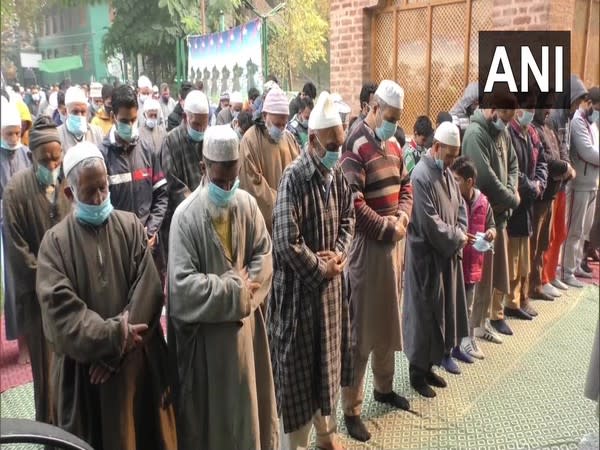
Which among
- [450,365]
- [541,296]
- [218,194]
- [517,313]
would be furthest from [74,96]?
[541,296]

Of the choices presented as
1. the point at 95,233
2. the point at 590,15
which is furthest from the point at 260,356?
the point at 590,15

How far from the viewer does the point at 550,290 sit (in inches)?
203

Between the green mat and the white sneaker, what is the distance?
2.79ft

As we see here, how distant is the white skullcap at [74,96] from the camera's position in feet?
9.88

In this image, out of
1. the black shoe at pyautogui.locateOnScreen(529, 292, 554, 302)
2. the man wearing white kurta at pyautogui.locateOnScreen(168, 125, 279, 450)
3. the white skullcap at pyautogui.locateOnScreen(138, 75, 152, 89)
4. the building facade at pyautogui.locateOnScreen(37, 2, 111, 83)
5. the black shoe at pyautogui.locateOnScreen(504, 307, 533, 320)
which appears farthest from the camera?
the black shoe at pyautogui.locateOnScreen(529, 292, 554, 302)

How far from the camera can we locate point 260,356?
7.89ft

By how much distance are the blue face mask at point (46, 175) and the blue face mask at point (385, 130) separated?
1.60 metres

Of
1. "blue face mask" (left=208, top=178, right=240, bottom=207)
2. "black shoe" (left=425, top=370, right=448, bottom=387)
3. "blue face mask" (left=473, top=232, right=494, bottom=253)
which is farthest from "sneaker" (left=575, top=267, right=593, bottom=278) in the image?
"blue face mask" (left=208, top=178, right=240, bottom=207)

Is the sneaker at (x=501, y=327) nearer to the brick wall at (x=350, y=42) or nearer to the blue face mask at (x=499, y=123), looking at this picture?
the blue face mask at (x=499, y=123)

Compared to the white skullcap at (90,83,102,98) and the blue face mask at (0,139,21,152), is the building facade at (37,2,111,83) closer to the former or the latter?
the white skullcap at (90,83,102,98)

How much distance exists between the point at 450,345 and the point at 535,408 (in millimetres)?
593

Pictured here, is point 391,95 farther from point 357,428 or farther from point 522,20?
point 522,20

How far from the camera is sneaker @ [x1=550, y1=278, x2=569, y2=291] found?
5.27 meters

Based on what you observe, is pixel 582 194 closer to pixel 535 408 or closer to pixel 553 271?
pixel 553 271
